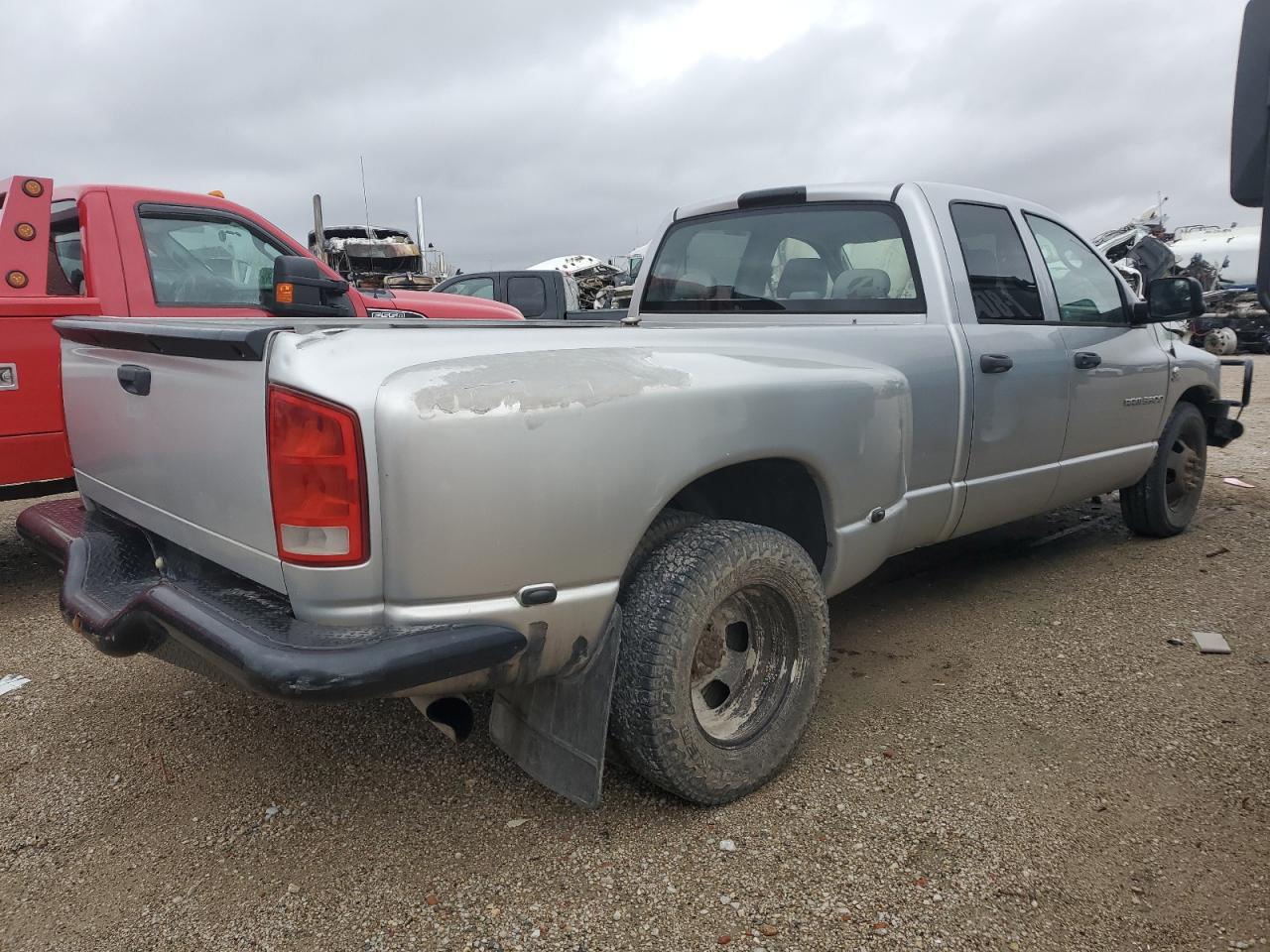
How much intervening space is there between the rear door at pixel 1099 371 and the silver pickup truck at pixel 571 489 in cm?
33

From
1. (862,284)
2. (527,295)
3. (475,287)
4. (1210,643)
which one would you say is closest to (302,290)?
(862,284)

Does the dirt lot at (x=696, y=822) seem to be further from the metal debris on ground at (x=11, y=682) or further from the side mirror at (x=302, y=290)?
the side mirror at (x=302, y=290)

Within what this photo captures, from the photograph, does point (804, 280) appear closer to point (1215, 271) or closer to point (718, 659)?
point (718, 659)

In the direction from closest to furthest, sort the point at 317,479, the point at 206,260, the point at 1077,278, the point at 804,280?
the point at 317,479 < the point at 804,280 < the point at 1077,278 < the point at 206,260

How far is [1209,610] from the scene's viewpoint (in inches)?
152

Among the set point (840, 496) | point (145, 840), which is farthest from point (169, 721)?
point (840, 496)

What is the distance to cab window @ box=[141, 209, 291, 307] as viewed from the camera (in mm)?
4477

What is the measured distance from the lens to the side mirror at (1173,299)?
4.04m

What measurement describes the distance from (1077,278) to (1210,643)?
1.63 meters

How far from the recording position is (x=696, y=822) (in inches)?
93.3

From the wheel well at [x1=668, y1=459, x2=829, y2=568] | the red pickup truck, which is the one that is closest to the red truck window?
the red pickup truck

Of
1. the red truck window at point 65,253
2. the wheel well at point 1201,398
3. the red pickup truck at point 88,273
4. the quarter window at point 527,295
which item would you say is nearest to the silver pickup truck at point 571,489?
the red pickup truck at point 88,273

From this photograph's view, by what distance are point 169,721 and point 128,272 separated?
237 centimetres

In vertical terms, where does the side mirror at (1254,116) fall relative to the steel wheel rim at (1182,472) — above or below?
above
